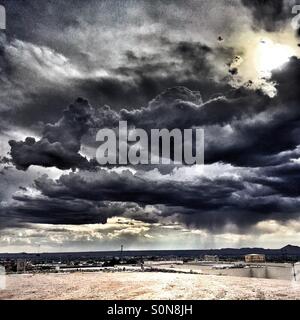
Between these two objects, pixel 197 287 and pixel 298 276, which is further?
pixel 298 276

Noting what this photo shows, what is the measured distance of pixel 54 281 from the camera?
4003 centimetres

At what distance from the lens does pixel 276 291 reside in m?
32.0

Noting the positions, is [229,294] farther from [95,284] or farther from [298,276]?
[298,276]

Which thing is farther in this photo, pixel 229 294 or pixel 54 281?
pixel 54 281

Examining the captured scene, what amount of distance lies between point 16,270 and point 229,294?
130 feet
